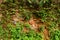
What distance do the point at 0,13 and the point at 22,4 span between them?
79cm

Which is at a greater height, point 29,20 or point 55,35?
point 29,20

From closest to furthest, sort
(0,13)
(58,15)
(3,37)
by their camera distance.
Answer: (3,37) < (0,13) < (58,15)

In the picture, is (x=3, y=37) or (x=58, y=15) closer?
(x=3, y=37)

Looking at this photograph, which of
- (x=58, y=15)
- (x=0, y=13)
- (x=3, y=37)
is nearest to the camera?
(x=3, y=37)

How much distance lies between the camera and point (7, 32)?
6.08 meters

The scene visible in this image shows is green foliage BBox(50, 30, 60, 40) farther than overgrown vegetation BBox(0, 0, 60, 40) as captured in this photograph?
Yes

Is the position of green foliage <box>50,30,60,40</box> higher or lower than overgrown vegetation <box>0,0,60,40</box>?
lower

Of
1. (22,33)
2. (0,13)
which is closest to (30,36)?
(22,33)

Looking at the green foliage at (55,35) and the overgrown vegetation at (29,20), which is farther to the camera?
the green foliage at (55,35)

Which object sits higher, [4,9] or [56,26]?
[4,9]

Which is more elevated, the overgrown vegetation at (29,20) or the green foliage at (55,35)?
the overgrown vegetation at (29,20)

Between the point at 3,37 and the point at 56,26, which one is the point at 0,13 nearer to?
the point at 3,37

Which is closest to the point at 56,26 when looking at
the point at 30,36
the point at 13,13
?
the point at 30,36

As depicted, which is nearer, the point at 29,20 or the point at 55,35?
the point at 55,35
